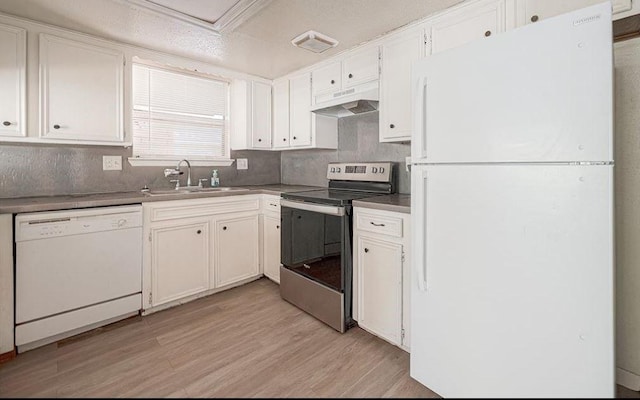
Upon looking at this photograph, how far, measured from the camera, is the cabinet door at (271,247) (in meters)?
2.90

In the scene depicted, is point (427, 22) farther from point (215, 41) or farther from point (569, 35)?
point (215, 41)

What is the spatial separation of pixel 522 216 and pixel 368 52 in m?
1.79

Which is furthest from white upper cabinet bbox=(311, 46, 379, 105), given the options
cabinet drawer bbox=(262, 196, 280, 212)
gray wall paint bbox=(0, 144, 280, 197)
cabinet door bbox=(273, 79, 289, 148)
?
gray wall paint bbox=(0, 144, 280, 197)

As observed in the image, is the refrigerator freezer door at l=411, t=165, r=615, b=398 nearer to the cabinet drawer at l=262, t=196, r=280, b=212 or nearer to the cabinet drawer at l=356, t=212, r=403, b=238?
the cabinet drawer at l=356, t=212, r=403, b=238

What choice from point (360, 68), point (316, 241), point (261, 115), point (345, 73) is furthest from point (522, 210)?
point (261, 115)

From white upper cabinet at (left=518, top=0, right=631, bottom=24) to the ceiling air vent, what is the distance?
1.20 metres

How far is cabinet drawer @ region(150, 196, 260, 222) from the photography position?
242 centimetres

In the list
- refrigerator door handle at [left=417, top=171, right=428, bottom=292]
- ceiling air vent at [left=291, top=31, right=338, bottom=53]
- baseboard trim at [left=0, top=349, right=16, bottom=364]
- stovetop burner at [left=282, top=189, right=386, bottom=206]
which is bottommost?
baseboard trim at [left=0, top=349, right=16, bottom=364]

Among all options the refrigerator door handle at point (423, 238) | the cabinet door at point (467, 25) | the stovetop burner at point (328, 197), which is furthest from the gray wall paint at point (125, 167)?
the refrigerator door handle at point (423, 238)

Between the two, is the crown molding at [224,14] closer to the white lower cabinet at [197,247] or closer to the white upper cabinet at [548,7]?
the white lower cabinet at [197,247]

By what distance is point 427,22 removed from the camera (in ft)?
6.71

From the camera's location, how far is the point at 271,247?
2982 millimetres

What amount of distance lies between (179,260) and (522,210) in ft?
7.76

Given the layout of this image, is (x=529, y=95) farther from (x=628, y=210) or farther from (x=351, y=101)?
(x=351, y=101)
